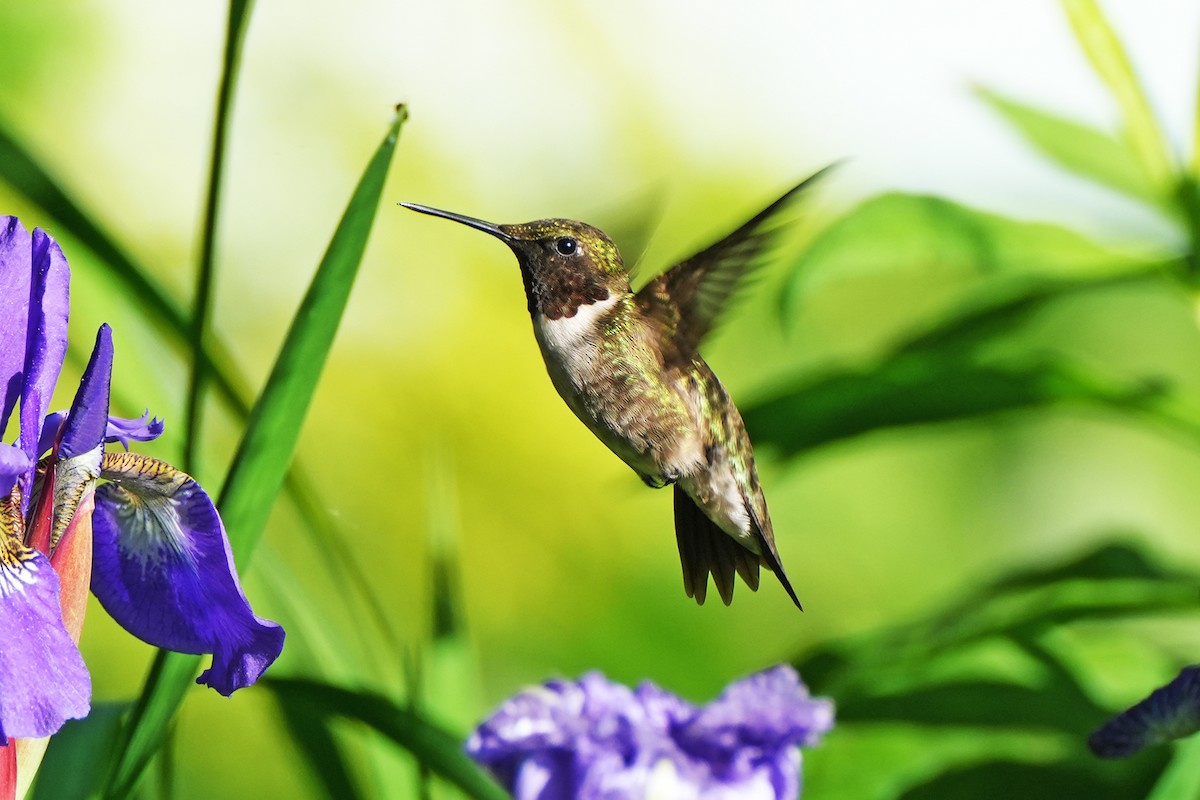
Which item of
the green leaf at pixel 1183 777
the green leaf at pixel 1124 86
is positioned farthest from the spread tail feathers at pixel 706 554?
the green leaf at pixel 1124 86

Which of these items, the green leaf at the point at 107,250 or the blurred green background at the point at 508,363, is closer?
the green leaf at the point at 107,250

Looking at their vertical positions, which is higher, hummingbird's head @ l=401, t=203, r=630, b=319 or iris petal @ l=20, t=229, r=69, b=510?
iris petal @ l=20, t=229, r=69, b=510

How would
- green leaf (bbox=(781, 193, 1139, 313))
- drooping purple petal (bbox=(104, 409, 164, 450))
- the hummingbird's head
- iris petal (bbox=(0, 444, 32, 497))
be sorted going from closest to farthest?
iris petal (bbox=(0, 444, 32, 497))
drooping purple petal (bbox=(104, 409, 164, 450))
the hummingbird's head
green leaf (bbox=(781, 193, 1139, 313))

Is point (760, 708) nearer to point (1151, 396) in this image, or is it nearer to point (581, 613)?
point (1151, 396)

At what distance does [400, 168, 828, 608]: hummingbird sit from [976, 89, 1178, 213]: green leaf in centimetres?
34

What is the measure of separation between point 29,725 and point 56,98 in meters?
1.29

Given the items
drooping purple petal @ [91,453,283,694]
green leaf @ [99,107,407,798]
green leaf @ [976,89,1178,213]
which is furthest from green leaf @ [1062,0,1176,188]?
drooping purple petal @ [91,453,283,694]

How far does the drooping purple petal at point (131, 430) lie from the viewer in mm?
473

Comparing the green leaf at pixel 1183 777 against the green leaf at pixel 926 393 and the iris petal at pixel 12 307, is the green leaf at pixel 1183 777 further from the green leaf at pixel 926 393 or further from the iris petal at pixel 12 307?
the iris petal at pixel 12 307

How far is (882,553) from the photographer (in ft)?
5.09

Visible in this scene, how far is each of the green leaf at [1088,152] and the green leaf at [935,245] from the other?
6 cm

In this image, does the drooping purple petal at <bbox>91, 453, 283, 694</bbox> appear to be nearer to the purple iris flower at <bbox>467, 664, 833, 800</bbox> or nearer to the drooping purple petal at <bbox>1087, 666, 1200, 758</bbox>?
the purple iris flower at <bbox>467, 664, 833, 800</bbox>

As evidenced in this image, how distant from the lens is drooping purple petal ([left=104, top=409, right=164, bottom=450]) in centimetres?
47

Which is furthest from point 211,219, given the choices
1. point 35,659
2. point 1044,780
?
point 1044,780
